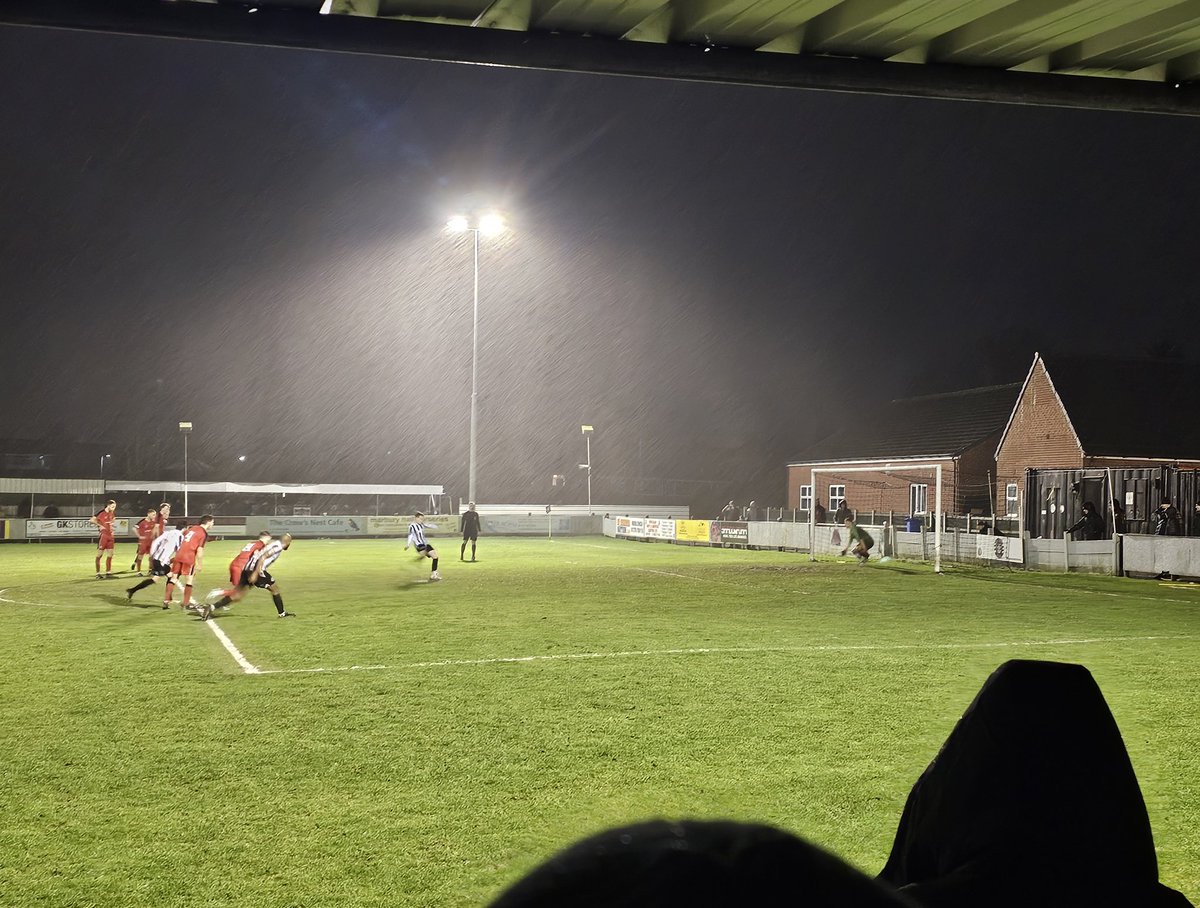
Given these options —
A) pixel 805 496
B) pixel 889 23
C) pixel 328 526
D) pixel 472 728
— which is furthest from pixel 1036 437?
pixel 889 23

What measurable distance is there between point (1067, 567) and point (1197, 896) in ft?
80.5

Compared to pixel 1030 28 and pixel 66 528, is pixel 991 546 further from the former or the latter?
pixel 66 528

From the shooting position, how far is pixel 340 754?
299 inches

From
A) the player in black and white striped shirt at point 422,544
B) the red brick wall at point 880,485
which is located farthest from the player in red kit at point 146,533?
the red brick wall at point 880,485

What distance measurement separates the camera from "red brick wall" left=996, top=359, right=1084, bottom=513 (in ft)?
141

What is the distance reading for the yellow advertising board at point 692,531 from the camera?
1723 inches

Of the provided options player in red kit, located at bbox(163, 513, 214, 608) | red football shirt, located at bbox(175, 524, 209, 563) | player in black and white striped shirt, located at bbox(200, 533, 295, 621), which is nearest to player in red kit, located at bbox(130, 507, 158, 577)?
player in red kit, located at bbox(163, 513, 214, 608)

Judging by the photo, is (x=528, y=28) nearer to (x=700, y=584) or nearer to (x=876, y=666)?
(x=876, y=666)

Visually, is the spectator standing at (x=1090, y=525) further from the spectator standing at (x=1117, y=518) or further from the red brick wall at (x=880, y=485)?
the red brick wall at (x=880, y=485)

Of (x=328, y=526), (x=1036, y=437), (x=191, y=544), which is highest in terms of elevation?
(x=1036, y=437)

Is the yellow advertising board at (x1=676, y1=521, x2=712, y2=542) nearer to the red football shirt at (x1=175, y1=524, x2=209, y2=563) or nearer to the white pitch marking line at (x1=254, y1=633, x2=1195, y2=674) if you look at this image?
the red football shirt at (x1=175, y1=524, x2=209, y2=563)

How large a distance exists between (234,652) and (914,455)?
40.5 meters

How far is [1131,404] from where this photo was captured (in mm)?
44000

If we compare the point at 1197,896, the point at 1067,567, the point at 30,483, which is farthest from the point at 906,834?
the point at 30,483
